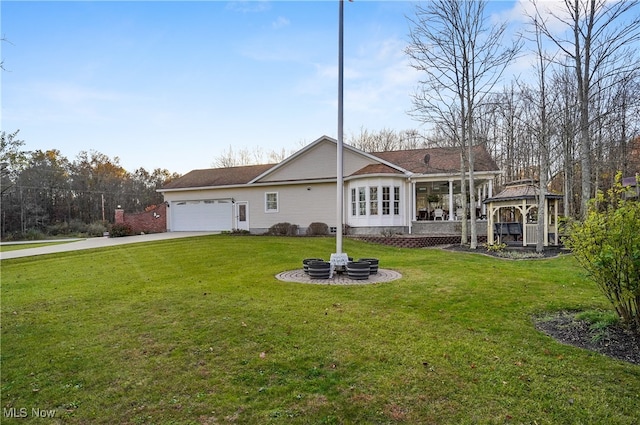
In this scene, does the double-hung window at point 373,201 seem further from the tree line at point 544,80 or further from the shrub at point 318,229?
the tree line at point 544,80

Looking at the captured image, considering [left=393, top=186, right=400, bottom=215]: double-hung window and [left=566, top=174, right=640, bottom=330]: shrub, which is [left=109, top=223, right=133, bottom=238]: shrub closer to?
[left=393, top=186, right=400, bottom=215]: double-hung window

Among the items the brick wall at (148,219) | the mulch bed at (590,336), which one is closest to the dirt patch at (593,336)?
the mulch bed at (590,336)

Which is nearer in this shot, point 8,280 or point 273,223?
point 8,280

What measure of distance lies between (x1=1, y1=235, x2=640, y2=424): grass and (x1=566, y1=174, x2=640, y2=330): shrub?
23.9 inches

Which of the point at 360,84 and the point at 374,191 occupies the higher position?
the point at 360,84

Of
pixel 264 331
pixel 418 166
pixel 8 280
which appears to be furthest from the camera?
pixel 418 166

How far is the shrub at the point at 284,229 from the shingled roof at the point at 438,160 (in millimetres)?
7090

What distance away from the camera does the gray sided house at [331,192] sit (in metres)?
17.6

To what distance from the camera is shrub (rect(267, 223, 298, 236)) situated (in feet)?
65.0

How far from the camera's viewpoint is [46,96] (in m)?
11.6

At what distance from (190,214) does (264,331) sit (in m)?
21.7

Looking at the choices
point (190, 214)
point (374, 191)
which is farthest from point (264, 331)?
point (190, 214)

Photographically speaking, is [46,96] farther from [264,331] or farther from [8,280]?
[264,331]
